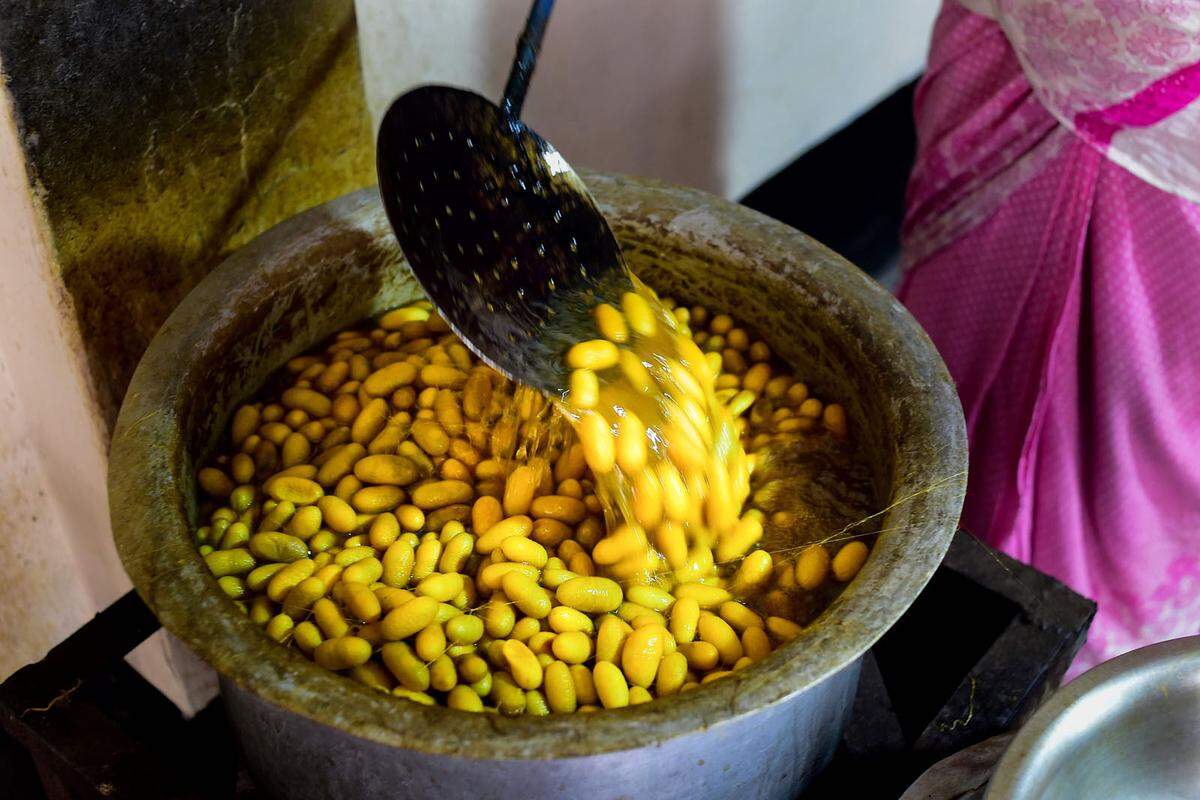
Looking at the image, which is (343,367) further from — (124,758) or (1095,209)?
(1095,209)

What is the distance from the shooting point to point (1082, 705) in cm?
68

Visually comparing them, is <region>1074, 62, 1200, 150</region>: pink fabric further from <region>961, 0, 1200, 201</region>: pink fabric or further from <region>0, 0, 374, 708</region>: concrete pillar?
<region>0, 0, 374, 708</region>: concrete pillar

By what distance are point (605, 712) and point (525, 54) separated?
515 millimetres

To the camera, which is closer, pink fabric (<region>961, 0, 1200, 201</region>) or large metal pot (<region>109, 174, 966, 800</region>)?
large metal pot (<region>109, 174, 966, 800</region>)

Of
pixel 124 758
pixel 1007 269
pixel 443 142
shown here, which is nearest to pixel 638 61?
pixel 1007 269

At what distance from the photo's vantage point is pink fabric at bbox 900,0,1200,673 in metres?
1.16

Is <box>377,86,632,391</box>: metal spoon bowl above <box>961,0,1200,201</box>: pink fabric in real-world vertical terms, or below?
below

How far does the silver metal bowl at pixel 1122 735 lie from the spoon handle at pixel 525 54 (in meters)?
0.58

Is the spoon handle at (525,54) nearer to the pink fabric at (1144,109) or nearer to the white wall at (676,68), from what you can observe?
the white wall at (676,68)

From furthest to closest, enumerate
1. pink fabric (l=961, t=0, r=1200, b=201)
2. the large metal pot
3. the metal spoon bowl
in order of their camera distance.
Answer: pink fabric (l=961, t=0, r=1200, b=201) < the metal spoon bowl < the large metal pot

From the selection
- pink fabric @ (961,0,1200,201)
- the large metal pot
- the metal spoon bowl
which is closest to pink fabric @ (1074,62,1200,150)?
pink fabric @ (961,0,1200,201)

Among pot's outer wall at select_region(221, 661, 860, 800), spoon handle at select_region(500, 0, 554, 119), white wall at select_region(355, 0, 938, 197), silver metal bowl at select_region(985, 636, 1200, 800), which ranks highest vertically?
spoon handle at select_region(500, 0, 554, 119)

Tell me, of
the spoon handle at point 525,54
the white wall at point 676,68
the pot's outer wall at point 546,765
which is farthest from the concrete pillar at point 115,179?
the pot's outer wall at point 546,765

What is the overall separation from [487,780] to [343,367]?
0.42 metres
